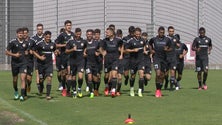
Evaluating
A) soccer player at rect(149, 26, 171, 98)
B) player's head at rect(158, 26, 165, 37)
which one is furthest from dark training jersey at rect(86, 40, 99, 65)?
player's head at rect(158, 26, 165, 37)

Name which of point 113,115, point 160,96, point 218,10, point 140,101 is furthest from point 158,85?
point 218,10

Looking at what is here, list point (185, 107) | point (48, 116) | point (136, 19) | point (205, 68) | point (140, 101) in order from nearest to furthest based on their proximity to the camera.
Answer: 1. point (48, 116)
2. point (185, 107)
3. point (140, 101)
4. point (205, 68)
5. point (136, 19)

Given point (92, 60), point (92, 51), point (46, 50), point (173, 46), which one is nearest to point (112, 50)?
point (92, 51)

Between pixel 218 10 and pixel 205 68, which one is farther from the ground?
pixel 218 10

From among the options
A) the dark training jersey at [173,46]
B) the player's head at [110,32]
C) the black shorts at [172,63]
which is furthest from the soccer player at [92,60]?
the black shorts at [172,63]

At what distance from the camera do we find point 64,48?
20.4m

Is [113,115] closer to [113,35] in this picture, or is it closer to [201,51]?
[113,35]

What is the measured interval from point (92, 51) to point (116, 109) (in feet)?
13.4

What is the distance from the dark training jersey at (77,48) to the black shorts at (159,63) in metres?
2.33

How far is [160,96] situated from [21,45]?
14.2 feet

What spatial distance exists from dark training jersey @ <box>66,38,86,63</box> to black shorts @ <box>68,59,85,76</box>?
0.07m

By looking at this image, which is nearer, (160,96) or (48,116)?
(48,116)

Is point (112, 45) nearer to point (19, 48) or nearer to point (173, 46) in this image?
point (19, 48)

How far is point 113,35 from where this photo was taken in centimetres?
1900
